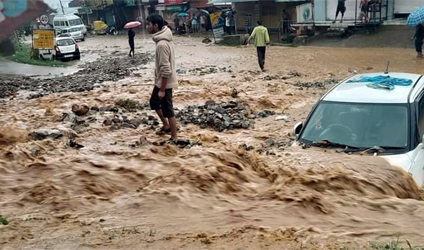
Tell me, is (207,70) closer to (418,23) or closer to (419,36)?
(418,23)

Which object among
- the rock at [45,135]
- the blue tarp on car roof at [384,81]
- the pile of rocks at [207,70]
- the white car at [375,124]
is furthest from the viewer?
the pile of rocks at [207,70]

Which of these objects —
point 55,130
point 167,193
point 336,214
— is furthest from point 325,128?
point 55,130

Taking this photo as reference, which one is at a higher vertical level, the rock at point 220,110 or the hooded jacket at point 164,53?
the hooded jacket at point 164,53

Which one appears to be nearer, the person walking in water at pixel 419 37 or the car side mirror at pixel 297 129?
the car side mirror at pixel 297 129

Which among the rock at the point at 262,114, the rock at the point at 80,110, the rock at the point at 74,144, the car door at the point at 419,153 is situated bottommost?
the rock at the point at 262,114

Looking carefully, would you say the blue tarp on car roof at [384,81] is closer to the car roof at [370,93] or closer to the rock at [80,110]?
the car roof at [370,93]

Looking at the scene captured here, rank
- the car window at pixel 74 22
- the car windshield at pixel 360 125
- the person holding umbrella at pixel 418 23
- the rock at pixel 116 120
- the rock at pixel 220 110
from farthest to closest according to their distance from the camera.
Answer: the car window at pixel 74 22 → the person holding umbrella at pixel 418 23 → the rock at pixel 220 110 → the rock at pixel 116 120 → the car windshield at pixel 360 125

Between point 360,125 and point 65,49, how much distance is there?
2426 centimetres

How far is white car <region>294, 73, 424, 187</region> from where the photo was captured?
5.30 metres

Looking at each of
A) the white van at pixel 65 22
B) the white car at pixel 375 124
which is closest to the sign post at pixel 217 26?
the white van at pixel 65 22

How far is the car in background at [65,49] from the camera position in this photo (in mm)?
27070

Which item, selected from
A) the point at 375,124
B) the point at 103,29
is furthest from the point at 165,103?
the point at 103,29

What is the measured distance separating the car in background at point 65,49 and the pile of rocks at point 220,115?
18.6 metres

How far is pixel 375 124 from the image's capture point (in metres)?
5.62
